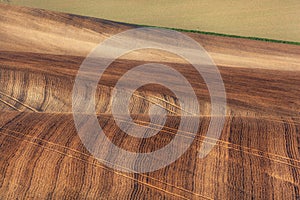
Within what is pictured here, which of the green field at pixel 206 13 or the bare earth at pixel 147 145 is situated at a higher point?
the green field at pixel 206 13

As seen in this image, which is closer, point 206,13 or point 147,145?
point 147,145

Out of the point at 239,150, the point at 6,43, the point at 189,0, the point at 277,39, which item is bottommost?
the point at 239,150

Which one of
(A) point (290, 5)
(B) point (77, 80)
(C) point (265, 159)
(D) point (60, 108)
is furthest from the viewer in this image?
(A) point (290, 5)

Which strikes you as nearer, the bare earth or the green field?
the bare earth

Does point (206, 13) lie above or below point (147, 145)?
above

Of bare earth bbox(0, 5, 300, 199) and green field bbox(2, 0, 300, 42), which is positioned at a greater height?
green field bbox(2, 0, 300, 42)

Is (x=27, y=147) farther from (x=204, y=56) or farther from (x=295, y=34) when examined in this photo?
(x=295, y=34)

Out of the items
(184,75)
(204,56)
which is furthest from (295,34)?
(184,75)

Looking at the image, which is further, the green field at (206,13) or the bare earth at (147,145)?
the green field at (206,13)
